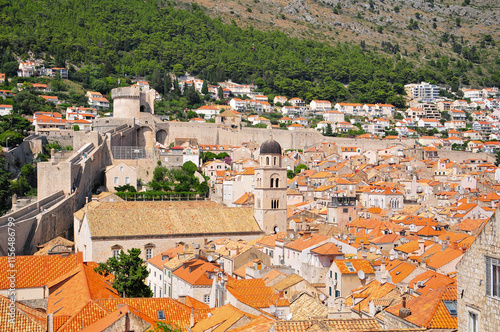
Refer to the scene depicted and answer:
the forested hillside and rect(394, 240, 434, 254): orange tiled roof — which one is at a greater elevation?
the forested hillside

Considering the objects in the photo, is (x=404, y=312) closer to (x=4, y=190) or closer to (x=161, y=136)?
(x=4, y=190)

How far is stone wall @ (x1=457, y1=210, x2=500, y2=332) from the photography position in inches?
309

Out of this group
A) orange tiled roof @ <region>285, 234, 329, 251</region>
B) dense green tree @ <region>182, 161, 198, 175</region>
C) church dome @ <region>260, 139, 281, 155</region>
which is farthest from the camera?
dense green tree @ <region>182, 161, 198, 175</region>

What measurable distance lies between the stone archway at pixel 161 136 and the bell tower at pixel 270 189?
32.8 metres

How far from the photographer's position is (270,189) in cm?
3462

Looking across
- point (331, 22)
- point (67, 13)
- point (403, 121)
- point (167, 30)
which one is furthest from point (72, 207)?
point (331, 22)

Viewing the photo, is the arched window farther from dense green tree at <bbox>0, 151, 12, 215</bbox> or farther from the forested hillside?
→ the forested hillside

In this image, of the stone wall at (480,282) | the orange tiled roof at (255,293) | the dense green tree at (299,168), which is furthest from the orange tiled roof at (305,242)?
the dense green tree at (299,168)

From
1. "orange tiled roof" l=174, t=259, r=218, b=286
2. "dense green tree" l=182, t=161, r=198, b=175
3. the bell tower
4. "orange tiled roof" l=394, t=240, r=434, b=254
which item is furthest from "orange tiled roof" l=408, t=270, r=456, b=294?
"dense green tree" l=182, t=161, r=198, b=175

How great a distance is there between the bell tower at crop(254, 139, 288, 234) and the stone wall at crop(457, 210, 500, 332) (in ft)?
85.9

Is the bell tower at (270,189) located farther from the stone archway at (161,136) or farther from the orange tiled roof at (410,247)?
the stone archway at (161,136)

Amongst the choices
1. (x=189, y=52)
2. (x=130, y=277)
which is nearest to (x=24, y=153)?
(x=130, y=277)

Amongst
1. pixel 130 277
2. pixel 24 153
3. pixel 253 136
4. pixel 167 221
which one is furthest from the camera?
pixel 253 136

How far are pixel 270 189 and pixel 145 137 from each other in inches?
1217
